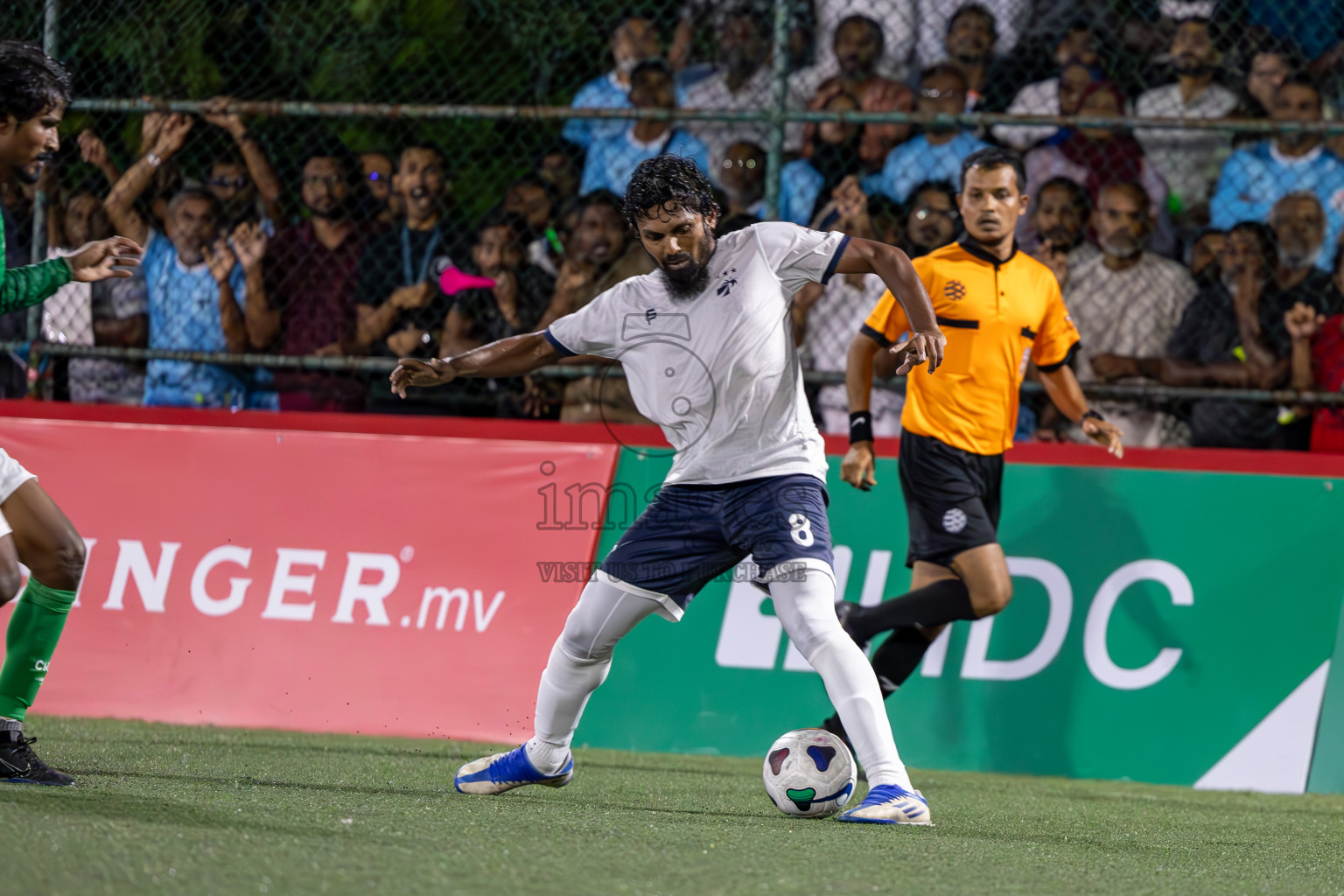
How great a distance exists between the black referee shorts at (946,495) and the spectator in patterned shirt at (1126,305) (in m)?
1.38

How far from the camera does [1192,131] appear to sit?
6559mm

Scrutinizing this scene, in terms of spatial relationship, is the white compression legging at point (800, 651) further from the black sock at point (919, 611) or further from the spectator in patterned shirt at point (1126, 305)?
the spectator in patterned shirt at point (1126, 305)

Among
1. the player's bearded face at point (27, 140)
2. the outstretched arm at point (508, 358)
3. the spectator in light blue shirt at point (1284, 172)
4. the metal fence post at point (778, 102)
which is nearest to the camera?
the player's bearded face at point (27, 140)

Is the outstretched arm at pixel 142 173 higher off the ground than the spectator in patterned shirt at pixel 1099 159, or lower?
lower

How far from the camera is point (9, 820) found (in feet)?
9.59

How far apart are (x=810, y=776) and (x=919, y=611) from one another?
1.35 m

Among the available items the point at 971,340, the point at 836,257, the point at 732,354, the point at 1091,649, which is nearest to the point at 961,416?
the point at 971,340

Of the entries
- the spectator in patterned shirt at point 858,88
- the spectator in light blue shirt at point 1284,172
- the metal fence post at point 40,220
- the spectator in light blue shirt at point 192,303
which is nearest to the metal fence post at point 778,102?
the spectator in patterned shirt at point 858,88

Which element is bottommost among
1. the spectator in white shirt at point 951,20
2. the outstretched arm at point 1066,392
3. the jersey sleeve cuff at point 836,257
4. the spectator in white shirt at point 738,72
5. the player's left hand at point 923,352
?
the outstretched arm at point 1066,392

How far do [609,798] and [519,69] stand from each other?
171 inches

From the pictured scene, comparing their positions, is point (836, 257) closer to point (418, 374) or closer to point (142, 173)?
point (418, 374)

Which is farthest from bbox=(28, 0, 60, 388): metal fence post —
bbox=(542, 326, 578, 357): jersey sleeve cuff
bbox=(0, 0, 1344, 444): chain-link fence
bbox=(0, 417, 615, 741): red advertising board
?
bbox=(542, 326, 578, 357): jersey sleeve cuff

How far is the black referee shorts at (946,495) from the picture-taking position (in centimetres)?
510

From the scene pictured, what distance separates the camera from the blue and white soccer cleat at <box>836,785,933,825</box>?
3604 mm
